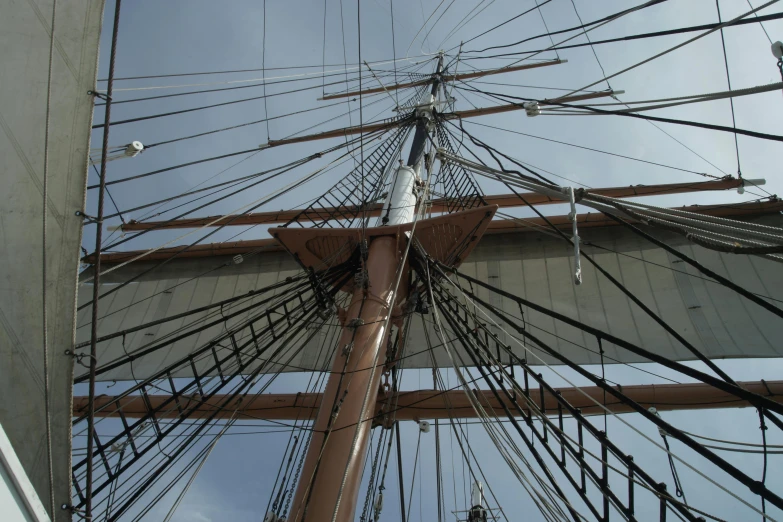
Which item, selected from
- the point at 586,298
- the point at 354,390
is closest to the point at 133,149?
the point at 354,390

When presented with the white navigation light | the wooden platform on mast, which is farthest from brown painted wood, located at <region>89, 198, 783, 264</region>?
the white navigation light

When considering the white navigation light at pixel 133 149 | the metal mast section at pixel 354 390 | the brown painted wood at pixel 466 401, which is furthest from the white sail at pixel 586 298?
the white navigation light at pixel 133 149

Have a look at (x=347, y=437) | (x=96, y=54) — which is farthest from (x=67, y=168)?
(x=347, y=437)

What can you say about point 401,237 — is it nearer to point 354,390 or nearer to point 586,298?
point 354,390

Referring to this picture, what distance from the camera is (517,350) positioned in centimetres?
867

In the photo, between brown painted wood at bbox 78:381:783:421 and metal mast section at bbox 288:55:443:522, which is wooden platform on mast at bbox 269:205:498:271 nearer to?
metal mast section at bbox 288:55:443:522

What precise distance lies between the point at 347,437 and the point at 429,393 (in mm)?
3660

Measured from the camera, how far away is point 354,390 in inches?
161

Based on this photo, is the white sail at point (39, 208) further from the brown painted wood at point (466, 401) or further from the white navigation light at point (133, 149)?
the brown painted wood at point (466, 401)

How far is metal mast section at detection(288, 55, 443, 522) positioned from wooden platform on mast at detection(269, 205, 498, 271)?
168 mm

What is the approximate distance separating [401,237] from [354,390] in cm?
175

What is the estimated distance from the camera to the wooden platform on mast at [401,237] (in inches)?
207

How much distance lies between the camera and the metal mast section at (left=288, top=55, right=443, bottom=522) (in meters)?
3.46

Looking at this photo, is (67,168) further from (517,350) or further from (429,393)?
(517,350)
